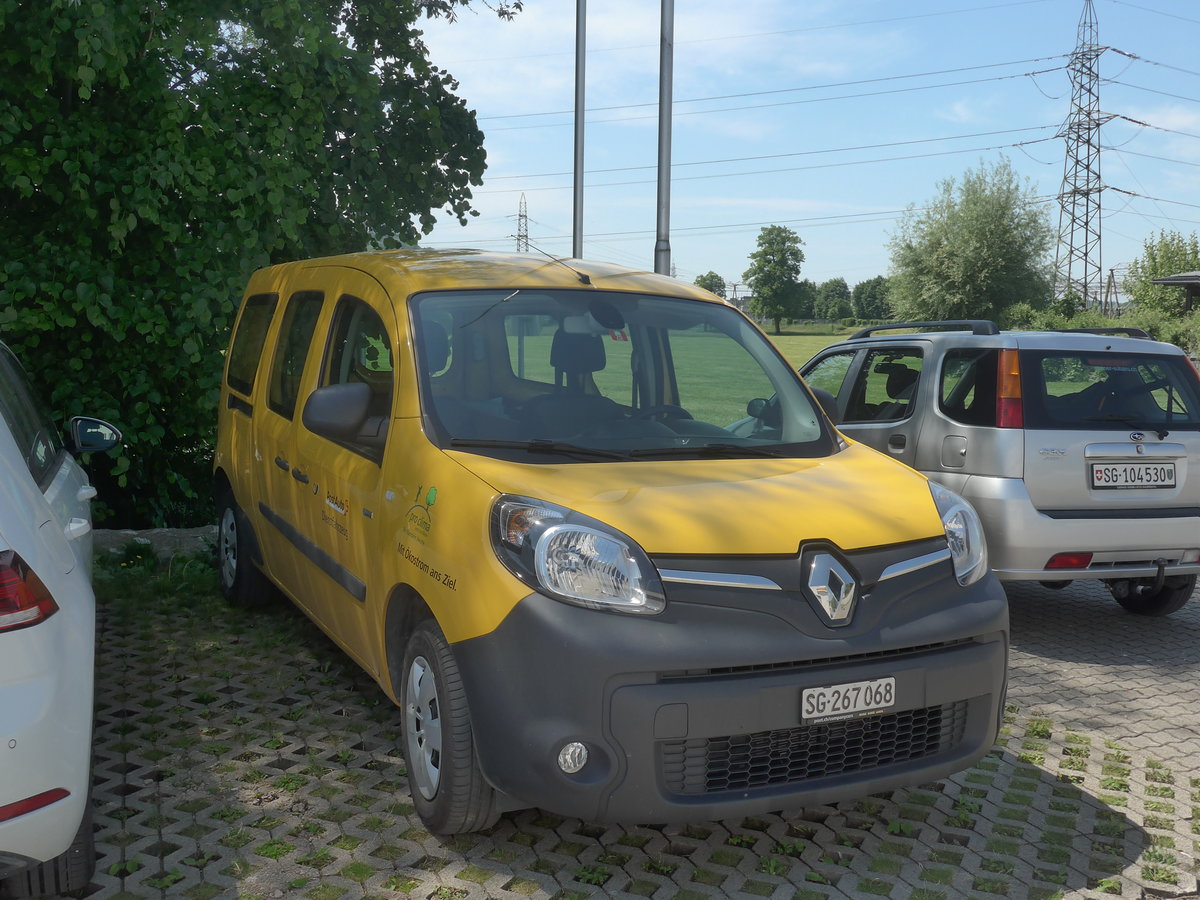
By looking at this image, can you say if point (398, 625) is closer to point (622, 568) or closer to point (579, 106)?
point (622, 568)

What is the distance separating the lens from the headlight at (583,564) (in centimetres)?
325

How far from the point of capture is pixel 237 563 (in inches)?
257

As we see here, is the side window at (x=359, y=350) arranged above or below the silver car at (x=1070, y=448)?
above

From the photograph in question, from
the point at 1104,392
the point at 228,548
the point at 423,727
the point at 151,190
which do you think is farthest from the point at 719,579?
the point at 151,190

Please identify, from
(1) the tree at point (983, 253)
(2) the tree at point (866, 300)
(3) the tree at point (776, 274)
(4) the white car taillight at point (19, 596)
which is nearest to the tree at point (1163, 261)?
(1) the tree at point (983, 253)

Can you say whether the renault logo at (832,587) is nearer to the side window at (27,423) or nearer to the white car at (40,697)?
the white car at (40,697)

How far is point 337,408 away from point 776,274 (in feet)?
495

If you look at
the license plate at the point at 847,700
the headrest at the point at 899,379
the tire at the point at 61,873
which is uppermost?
the headrest at the point at 899,379

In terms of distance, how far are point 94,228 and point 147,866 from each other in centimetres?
668

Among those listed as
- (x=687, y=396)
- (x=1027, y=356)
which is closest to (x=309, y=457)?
(x=687, y=396)

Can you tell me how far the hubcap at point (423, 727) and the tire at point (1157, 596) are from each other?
16.0 feet

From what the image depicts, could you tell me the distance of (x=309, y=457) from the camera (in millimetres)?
4965

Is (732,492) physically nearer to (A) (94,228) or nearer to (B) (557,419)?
(B) (557,419)

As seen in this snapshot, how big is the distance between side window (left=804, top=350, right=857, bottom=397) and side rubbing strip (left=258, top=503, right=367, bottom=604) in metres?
4.11
